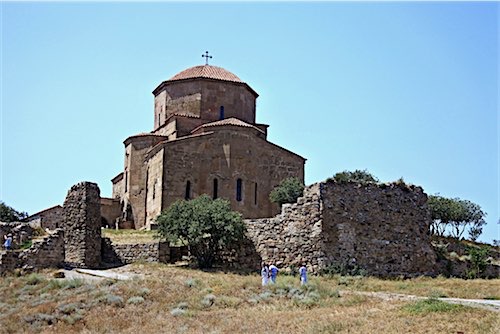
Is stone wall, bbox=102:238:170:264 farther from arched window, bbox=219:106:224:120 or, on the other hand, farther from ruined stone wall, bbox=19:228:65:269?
arched window, bbox=219:106:224:120

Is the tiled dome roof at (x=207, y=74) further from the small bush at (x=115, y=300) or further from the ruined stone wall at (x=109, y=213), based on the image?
the small bush at (x=115, y=300)

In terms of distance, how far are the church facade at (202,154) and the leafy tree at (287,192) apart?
1.33 metres

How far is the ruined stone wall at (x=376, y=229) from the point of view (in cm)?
2483

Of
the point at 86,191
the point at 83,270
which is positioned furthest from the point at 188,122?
the point at 83,270

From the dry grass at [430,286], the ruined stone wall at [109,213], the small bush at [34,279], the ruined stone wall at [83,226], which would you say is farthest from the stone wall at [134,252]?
the ruined stone wall at [109,213]

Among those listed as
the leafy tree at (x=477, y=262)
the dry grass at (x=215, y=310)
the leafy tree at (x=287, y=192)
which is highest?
the leafy tree at (x=287, y=192)

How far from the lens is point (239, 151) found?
3750 centimetres

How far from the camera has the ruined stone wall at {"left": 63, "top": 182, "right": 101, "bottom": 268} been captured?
1046 inches

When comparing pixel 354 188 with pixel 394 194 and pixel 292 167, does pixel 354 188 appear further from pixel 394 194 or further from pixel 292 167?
pixel 292 167

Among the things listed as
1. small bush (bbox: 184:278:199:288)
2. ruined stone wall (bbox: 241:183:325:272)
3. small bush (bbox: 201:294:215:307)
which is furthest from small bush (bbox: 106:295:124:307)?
ruined stone wall (bbox: 241:183:325:272)

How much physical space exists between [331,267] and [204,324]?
A: 9084mm

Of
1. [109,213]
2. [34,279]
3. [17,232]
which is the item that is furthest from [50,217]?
[34,279]

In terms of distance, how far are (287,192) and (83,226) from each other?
484 inches

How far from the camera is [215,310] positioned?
17625mm
